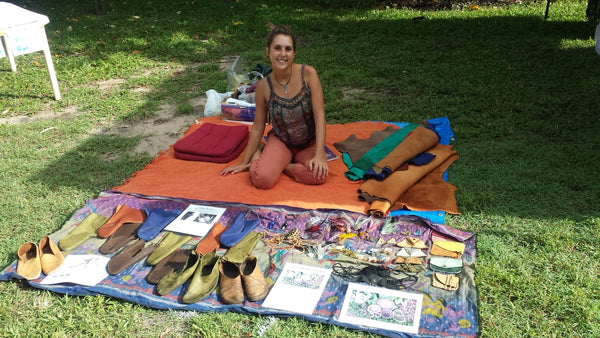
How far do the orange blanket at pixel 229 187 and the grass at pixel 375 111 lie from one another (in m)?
0.36

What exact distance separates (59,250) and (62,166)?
5.46ft

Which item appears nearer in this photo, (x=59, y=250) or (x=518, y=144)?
(x=59, y=250)

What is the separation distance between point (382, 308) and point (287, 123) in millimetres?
2058

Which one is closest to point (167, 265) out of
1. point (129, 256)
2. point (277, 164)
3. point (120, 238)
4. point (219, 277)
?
point (129, 256)

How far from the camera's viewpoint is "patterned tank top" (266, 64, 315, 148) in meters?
4.25

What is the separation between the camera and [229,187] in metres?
4.24

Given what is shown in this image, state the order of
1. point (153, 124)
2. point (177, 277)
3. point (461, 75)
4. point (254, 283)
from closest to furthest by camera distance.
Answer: point (254, 283)
point (177, 277)
point (153, 124)
point (461, 75)

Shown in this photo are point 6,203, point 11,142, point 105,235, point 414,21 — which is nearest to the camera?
point 105,235

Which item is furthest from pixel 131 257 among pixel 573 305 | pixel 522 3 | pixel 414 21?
pixel 522 3

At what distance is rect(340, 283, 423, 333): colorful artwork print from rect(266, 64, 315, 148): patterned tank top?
180 cm

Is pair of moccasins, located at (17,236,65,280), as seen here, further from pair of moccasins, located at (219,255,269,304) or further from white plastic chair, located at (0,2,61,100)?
white plastic chair, located at (0,2,61,100)

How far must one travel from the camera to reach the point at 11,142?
17.6ft

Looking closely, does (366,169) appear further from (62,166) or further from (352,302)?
(62,166)

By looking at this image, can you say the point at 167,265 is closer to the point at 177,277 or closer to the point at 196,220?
the point at 177,277
